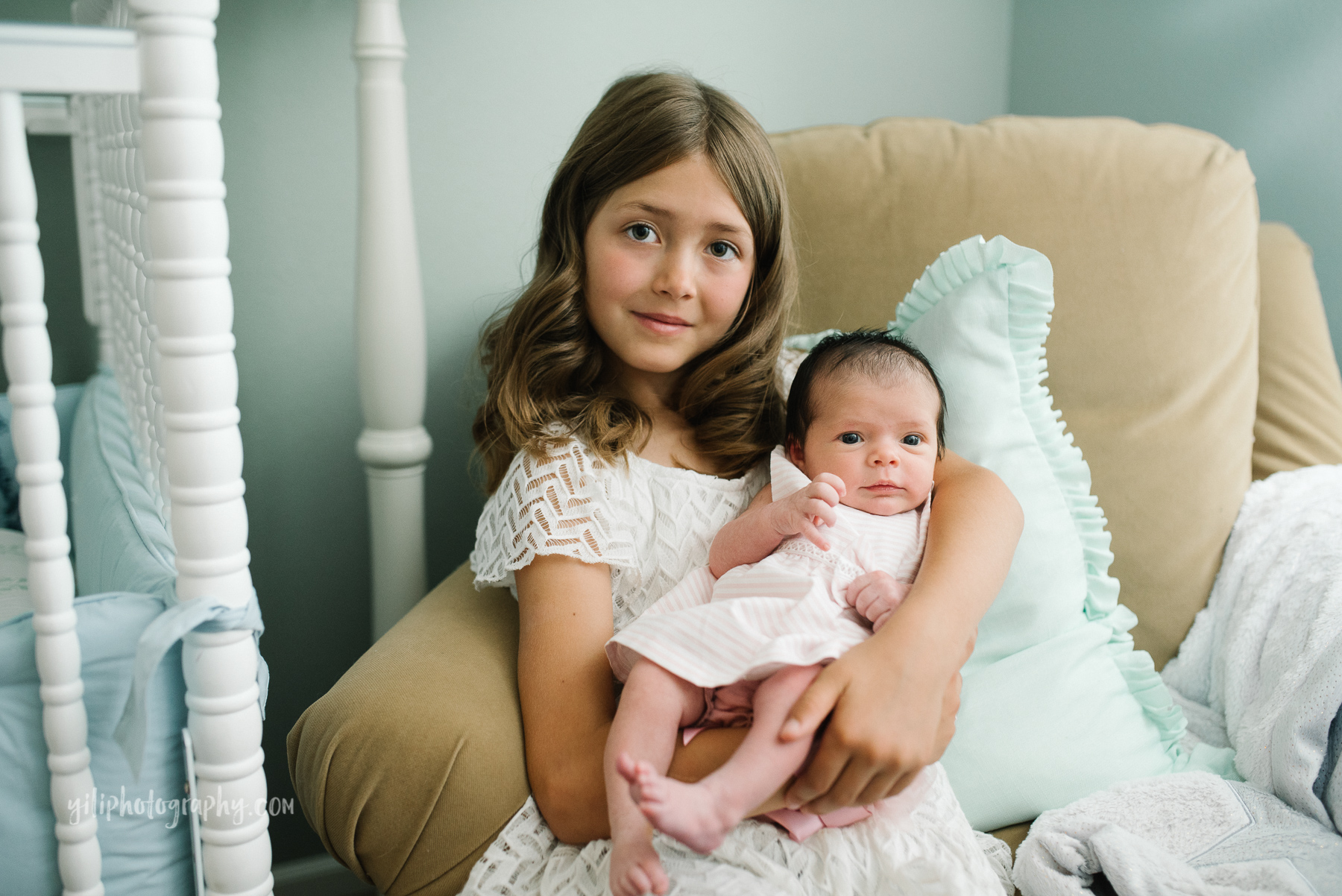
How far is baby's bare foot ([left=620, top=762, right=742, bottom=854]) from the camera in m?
0.59

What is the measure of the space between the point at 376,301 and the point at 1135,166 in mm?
955

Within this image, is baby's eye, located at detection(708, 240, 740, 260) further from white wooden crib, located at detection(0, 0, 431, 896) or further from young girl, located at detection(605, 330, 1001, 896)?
white wooden crib, located at detection(0, 0, 431, 896)

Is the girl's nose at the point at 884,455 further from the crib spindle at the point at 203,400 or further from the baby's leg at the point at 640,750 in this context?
the crib spindle at the point at 203,400

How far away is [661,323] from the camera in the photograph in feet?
3.05

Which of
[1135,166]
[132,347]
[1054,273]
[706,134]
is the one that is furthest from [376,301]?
[1135,166]

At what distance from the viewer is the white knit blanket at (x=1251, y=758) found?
2.44 ft

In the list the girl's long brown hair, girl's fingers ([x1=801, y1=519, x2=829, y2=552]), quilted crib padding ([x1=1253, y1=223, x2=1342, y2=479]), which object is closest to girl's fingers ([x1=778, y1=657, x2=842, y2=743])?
girl's fingers ([x1=801, y1=519, x2=829, y2=552])

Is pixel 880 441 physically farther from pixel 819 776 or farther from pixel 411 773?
pixel 411 773

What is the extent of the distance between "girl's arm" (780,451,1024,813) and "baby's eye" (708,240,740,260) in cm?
36

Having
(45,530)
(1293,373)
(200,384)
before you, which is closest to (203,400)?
(200,384)

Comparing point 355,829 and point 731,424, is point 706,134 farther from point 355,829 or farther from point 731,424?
point 355,829

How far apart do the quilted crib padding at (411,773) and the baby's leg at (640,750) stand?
11 cm

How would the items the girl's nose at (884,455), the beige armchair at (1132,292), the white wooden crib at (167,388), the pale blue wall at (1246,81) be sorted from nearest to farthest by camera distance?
1. the white wooden crib at (167,388)
2. the girl's nose at (884,455)
3. the beige armchair at (1132,292)
4. the pale blue wall at (1246,81)

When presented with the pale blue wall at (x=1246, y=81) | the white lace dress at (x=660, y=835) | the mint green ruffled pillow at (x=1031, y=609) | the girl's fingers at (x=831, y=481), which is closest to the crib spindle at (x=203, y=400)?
the white lace dress at (x=660, y=835)
